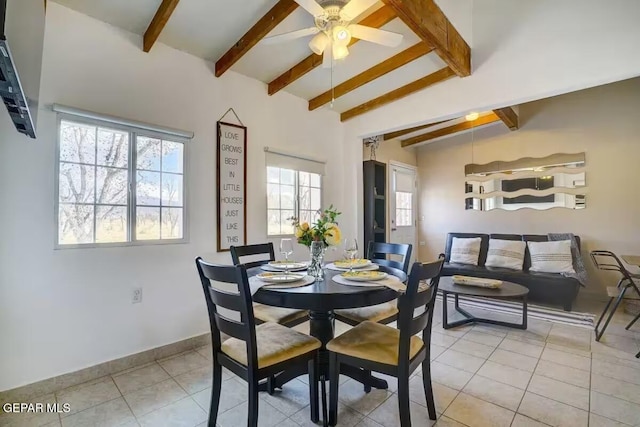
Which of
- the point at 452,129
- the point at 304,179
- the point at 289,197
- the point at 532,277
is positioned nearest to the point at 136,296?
the point at 289,197

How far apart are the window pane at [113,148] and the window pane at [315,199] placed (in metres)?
2.07

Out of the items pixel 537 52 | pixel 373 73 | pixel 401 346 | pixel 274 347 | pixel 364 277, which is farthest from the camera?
pixel 373 73

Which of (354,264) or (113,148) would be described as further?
(113,148)

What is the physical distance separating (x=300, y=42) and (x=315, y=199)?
1796 mm

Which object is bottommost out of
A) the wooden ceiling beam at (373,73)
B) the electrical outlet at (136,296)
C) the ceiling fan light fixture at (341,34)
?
the electrical outlet at (136,296)

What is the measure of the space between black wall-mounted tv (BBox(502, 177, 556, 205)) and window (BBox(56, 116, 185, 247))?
15.8ft

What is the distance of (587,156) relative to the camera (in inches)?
165

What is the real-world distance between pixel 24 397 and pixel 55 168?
147 centimetres

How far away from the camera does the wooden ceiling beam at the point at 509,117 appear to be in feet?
13.7

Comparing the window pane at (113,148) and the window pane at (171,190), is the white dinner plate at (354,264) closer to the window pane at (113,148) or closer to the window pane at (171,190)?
the window pane at (171,190)

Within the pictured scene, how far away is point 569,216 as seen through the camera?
434 centimetres

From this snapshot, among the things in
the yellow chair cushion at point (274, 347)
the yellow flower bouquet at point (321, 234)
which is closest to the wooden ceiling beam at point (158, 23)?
the yellow flower bouquet at point (321, 234)

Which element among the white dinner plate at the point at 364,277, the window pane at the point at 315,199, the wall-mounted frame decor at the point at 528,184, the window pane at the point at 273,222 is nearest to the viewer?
the white dinner plate at the point at 364,277

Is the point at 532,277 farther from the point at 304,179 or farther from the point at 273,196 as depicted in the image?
the point at 273,196
